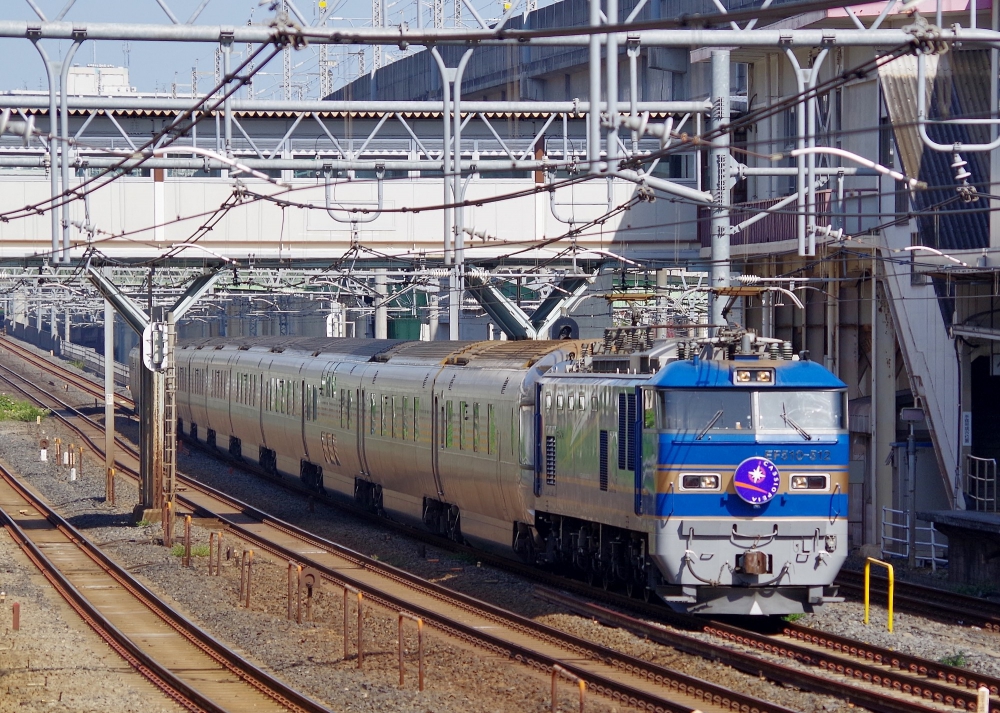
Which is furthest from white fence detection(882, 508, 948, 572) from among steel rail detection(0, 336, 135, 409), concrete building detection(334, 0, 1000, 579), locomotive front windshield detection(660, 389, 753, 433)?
steel rail detection(0, 336, 135, 409)

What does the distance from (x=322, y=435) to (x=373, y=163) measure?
7.29 meters

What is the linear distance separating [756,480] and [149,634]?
7430 mm

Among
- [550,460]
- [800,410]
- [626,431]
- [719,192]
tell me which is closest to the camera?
[800,410]

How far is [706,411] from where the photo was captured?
1588 cm

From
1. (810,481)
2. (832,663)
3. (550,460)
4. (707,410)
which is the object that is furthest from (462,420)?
(832,663)

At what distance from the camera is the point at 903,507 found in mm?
24031

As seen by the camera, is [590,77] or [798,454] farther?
[590,77]

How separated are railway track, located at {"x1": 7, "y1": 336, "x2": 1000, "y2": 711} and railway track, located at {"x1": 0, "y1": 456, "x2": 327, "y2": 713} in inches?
159

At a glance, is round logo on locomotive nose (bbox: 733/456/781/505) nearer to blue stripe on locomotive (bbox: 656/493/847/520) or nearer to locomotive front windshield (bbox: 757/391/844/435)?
blue stripe on locomotive (bbox: 656/493/847/520)

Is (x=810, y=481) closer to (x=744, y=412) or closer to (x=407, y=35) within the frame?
(x=744, y=412)

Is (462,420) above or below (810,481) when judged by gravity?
above

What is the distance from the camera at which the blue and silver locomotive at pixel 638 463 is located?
619 inches

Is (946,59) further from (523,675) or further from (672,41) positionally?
(523,675)

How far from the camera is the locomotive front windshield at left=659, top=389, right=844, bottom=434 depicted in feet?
52.0
